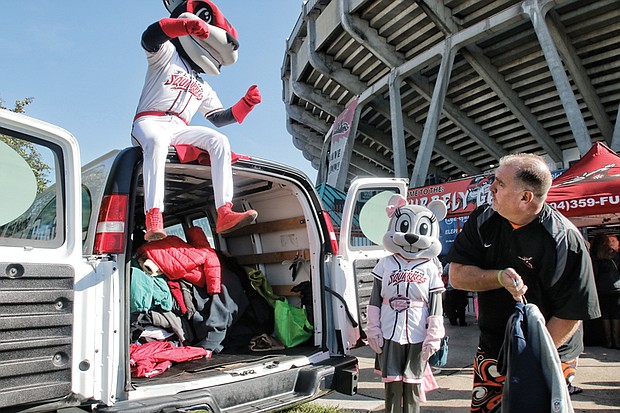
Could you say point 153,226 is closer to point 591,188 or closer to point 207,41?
point 207,41

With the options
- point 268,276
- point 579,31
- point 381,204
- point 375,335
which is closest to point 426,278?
point 375,335

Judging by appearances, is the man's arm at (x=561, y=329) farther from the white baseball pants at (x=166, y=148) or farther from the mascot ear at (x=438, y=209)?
the white baseball pants at (x=166, y=148)

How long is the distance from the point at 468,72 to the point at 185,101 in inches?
617

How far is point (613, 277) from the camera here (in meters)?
6.50

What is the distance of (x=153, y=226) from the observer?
278 centimetres

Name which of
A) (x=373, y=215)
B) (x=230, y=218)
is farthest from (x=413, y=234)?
(x=230, y=218)

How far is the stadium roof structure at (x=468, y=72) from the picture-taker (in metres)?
13.5

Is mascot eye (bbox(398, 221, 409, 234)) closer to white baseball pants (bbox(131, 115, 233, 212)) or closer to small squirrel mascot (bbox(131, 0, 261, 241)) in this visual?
small squirrel mascot (bbox(131, 0, 261, 241))

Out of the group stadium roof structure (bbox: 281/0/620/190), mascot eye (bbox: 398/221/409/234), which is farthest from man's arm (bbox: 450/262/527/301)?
stadium roof structure (bbox: 281/0/620/190)

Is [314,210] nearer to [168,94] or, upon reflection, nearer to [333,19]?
[168,94]

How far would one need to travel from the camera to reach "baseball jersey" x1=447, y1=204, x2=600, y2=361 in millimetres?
2018

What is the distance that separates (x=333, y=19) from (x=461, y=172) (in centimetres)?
1202

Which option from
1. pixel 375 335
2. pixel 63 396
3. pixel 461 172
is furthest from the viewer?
pixel 461 172

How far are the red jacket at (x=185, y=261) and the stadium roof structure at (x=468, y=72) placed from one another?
39.2ft
